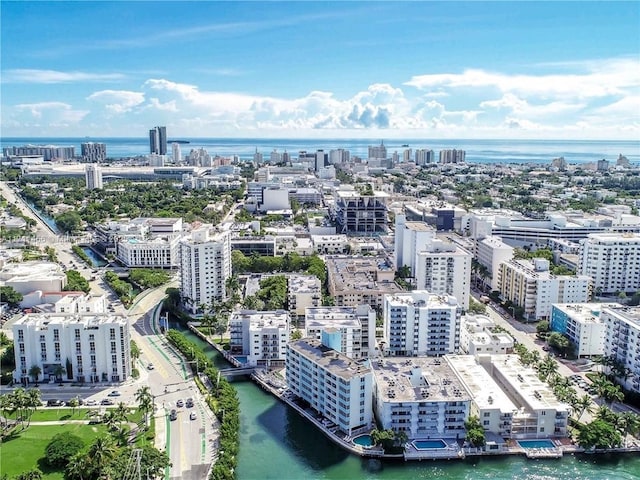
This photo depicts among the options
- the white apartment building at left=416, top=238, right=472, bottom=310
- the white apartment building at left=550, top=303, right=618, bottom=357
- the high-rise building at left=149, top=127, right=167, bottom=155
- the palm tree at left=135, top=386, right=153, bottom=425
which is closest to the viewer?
the palm tree at left=135, top=386, right=153, bottom=425

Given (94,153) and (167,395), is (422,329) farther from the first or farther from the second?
(94,153)

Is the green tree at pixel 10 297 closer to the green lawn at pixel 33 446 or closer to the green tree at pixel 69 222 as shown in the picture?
the green lawn at pixel 33 446

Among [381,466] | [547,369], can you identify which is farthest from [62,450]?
[547,369]

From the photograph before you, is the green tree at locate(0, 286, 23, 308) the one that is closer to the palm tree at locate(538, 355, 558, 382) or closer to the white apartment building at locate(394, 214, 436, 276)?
the white apartment building at locate(394, 214, 436, 276)

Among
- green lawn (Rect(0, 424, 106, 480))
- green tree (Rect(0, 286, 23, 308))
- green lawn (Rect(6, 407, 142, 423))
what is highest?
green tree (Rect(0, 286, 23, 308))

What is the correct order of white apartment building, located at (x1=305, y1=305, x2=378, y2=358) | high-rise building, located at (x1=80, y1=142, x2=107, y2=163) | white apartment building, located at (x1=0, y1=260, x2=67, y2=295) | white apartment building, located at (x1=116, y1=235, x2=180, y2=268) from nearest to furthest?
white apartment building, located at (x1=305, y1=305, x2=378, y2=358) < white apartment building, located at (x1=0, y1=260, x2=67, y2=295) < white apartment building, located at (x1=116, y1=235, x2=180, y2=268) < high-rise building, located at (x1=80, y1=142, x2=107, y2=163)

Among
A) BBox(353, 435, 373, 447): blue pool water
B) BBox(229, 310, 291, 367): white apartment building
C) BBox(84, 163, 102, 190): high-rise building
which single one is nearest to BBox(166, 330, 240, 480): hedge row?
BBox(229, 310, 291, 367): white apartment building

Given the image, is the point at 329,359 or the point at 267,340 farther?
the point at 267,340

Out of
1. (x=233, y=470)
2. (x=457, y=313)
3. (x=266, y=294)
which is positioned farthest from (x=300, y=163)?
(x=233, y=470)
